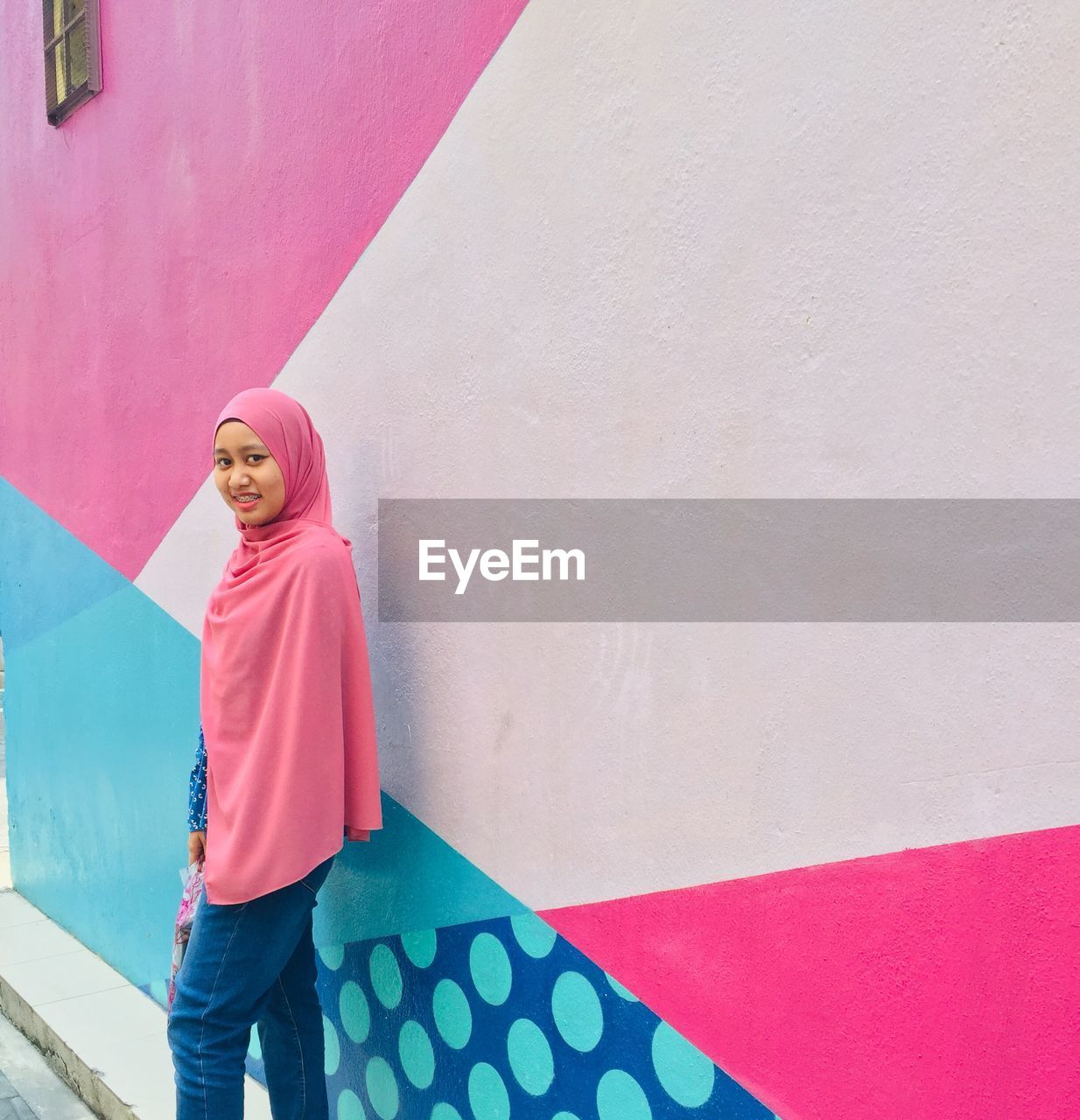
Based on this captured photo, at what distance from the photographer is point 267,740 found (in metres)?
2.07

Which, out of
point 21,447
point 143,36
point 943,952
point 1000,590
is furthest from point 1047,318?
point 21,447

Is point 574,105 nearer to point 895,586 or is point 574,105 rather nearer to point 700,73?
point 700,73

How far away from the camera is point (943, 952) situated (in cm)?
141

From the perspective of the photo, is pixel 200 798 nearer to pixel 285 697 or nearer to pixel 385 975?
pixel 285 697

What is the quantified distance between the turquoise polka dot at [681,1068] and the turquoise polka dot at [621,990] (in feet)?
0.21

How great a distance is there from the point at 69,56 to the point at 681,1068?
3.70 metres

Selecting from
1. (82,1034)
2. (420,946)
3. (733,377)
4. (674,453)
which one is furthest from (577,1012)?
(82,1034)

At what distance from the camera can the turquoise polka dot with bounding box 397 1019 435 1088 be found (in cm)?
236

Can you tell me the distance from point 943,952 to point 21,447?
4.03 m

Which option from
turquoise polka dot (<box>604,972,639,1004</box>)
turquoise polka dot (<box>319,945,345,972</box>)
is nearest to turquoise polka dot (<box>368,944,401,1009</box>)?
turquoise polka dot (<box>319,945,345,972</box>)

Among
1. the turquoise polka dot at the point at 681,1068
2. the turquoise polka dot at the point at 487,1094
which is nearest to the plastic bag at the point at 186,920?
the turquoise polka dot at the point at 487,1094

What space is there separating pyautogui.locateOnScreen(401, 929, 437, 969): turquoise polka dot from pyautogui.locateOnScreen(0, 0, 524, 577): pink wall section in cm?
140

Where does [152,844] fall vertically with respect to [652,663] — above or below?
below

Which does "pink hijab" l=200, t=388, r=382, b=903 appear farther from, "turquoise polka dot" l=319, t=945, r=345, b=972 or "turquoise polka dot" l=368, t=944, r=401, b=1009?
"turquoise polka dot" l=319, t=945, r=345, b=972
